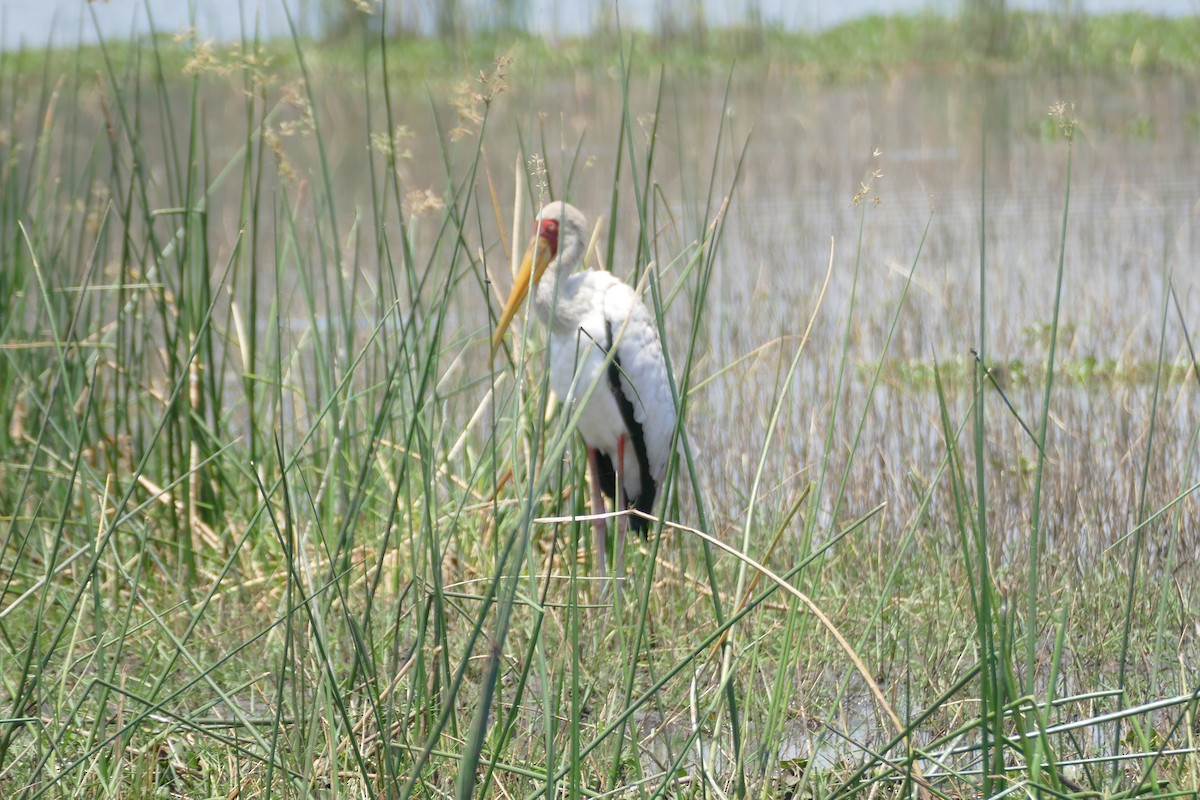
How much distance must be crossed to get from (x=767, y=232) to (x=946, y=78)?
318 inches

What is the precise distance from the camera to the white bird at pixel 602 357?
3.06 meters

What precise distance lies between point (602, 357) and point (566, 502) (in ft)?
1.44

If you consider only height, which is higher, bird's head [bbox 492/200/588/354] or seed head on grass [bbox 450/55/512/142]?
seed head on grass [bbox 450/55/512/142]

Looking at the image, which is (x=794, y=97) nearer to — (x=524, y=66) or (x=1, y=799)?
(x=524, y=66)

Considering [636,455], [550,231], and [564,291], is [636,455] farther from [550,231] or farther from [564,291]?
[550,231]

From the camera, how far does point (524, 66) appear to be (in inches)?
595

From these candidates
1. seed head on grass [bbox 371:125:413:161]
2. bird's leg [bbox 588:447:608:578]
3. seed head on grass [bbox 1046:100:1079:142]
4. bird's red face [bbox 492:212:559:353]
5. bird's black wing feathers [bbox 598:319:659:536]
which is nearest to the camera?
seed head on grass [bbox 1046:100:1079:142]

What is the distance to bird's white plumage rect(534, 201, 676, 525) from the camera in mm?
3061

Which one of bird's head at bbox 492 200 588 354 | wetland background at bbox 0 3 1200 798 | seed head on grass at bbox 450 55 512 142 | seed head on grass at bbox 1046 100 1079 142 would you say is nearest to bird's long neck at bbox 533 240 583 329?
bird's head at bbox 492 200 588 354

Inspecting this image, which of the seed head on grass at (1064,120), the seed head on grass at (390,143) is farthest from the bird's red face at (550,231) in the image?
the seed head on grass at (1064,120)

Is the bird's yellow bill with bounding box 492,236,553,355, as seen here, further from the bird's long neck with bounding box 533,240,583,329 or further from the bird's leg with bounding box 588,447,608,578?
the bird's leg with bounding box 588,447,608,578

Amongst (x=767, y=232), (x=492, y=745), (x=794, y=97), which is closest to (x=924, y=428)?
(x=492, y=745)

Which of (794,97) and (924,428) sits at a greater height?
(794,97)

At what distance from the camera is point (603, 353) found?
299 cm
